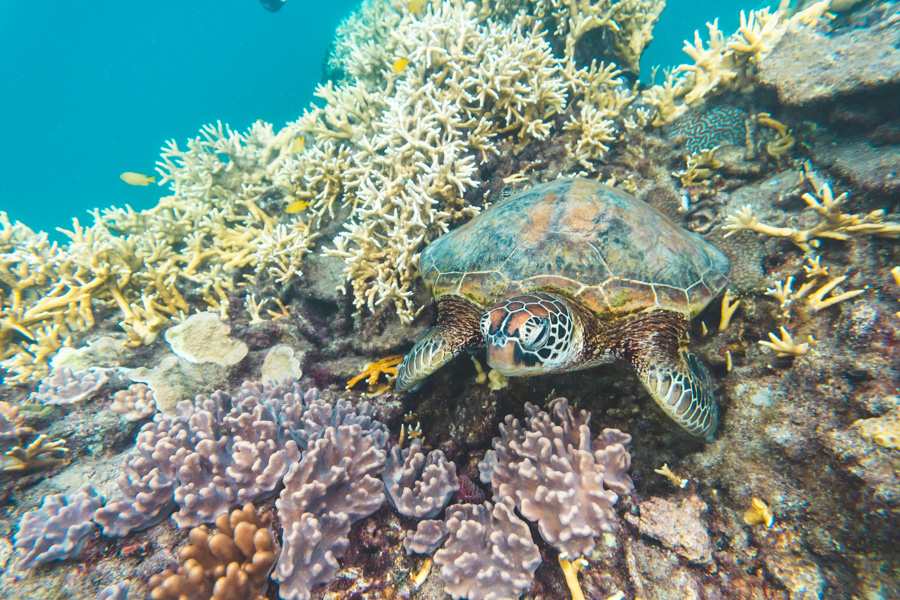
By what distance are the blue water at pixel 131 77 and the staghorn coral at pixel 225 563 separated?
178 ft

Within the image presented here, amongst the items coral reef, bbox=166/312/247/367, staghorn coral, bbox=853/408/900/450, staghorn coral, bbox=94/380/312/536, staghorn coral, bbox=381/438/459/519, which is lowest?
staghorn coral, bbox=853/408/900/450

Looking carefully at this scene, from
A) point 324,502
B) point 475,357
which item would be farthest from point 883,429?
point 324,502

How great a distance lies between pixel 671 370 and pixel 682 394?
17 cm

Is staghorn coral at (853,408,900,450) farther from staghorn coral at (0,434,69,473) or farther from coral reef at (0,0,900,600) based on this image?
staghorn coral at (0,434,69,473)

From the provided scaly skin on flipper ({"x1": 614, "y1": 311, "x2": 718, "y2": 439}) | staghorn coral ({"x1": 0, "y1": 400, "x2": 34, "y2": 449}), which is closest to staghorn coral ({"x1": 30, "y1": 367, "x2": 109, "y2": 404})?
staghorn coral ({"x1": 0, "y1": 400, "x2": 34, "y2": 449})

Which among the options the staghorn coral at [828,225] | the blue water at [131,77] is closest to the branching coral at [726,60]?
the staghorn coral at [828,225]

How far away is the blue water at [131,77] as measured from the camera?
55906 mm

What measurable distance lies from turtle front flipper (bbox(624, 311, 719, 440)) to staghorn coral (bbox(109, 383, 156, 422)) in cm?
387

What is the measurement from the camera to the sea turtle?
82.9 inches

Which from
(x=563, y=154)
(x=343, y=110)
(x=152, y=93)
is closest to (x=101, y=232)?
(x=343, y=110)

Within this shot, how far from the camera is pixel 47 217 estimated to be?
49.0m

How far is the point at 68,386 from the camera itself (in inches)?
121

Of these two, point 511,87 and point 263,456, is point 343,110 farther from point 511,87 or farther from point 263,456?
point 263,456

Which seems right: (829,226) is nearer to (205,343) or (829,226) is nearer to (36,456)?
(205,343)
